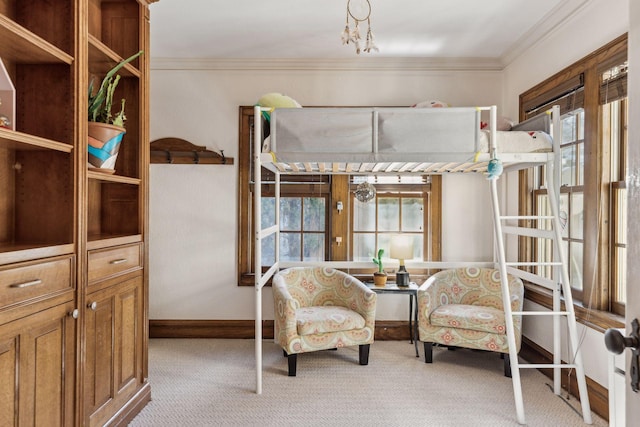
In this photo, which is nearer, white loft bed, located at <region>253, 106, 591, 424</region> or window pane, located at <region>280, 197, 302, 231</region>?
white loft bed, located at <region>253, 106, 591, 424</region>

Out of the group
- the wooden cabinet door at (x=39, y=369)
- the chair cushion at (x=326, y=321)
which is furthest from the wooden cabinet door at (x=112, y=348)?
the chair cushion at (x=326, y=321)

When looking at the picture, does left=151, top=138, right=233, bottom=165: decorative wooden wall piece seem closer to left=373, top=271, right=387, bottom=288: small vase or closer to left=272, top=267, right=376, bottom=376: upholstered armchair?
left=272, top=267, right=376, bottom=376: upholstered armchair

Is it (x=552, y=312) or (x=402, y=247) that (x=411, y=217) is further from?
(x=552, y=312)

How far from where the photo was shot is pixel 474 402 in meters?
2.64

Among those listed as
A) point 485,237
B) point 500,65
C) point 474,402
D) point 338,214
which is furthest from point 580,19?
point 474,402

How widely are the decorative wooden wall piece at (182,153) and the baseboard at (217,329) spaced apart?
1.57 meters

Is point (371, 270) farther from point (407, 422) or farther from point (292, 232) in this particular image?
point (407, 422)

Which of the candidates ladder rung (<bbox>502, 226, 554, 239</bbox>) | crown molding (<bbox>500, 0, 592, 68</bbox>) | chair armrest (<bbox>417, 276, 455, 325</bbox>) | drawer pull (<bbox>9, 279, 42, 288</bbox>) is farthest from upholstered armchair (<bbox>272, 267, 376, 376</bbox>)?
crown molding (<bbox>500, 0, 592, 68</bbox>)

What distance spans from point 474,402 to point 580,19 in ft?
8.84

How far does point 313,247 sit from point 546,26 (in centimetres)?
270

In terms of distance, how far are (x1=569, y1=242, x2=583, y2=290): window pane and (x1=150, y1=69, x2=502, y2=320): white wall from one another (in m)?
1.01

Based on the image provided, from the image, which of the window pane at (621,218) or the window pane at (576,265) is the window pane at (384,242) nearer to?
the window pane at (576,265)

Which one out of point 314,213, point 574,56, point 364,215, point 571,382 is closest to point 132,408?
point 314,213

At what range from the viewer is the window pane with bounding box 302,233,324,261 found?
401 centimetres
